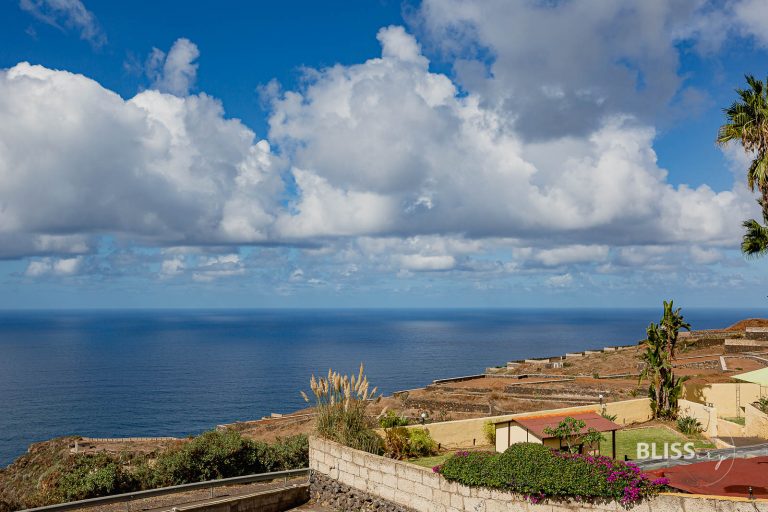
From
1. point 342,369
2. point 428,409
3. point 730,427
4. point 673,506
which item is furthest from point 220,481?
point 342,369

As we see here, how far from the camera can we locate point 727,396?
25359mm

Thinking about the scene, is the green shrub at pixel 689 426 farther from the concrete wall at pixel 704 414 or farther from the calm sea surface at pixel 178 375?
the calm sea surface at pixel 178 375

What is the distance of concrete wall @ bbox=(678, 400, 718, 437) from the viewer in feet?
70.3

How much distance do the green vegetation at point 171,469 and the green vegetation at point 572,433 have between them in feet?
33.8

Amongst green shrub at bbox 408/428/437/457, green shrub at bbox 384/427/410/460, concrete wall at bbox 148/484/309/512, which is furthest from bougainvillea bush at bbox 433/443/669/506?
concrete wall at bbox 148/484/309/512

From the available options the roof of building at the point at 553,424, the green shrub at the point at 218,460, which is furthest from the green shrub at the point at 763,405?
the green shrub at the point at 218,460

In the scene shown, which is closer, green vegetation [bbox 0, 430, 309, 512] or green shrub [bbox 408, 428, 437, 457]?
green vegetation [bbox 0, 430, 309, 512]

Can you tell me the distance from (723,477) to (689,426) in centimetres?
1311

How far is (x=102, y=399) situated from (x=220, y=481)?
74475mm

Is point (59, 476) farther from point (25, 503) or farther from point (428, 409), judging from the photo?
point (428, 409)

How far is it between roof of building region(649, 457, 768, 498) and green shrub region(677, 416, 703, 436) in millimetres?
11347

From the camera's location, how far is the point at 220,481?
17.2 meters

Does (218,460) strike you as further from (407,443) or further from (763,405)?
(763,405)

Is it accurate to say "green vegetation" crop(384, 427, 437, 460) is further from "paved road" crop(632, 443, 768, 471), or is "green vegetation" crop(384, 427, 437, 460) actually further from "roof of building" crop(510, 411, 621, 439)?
"paved road" crop(632, 443, 768, 471)
